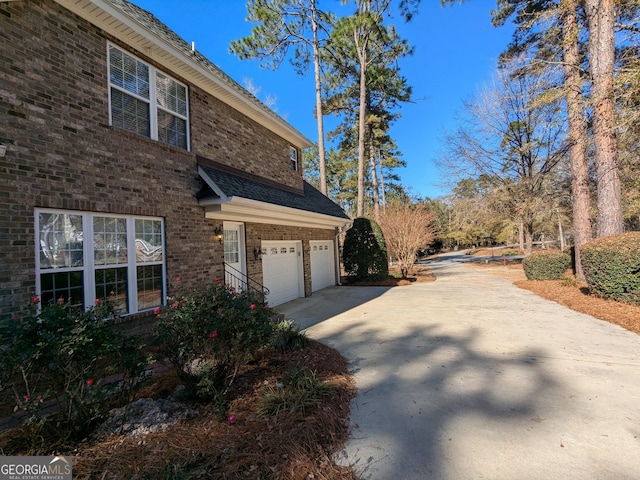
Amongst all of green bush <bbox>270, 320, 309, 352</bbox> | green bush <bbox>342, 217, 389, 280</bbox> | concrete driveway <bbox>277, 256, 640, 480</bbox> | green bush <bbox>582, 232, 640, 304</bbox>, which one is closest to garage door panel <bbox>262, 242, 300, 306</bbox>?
concrete driveway <bbox>277, 256, 640, 480</bbox>

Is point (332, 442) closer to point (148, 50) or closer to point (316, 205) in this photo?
point (148, 50)

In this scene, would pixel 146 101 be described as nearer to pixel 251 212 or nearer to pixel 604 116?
pixel 251 212

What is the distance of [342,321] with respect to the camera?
24.8ft

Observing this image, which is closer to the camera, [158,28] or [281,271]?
[158,28]

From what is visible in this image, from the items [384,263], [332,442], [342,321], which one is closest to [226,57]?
[384,263]

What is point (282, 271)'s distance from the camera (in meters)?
10.3

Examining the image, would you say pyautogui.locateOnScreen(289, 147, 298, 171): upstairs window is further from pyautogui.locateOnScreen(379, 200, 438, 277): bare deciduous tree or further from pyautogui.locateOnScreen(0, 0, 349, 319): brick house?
pyautogui.locateOnScreen(379, 200, 438, 277): bare deciduous tree

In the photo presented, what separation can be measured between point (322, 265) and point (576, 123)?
33.9 ft

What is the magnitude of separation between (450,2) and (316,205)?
29.4 ft

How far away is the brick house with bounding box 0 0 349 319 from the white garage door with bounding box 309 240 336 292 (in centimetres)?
444

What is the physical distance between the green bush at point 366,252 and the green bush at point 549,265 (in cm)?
613

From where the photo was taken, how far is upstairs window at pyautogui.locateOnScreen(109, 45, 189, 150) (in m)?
5.20

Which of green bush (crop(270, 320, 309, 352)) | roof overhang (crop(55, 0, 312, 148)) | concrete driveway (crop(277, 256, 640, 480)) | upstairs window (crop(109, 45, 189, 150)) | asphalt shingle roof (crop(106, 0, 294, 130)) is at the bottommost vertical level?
concrete driveway (crop(277, 256, 640, 480))

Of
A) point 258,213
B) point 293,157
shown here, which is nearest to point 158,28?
point 258,213
